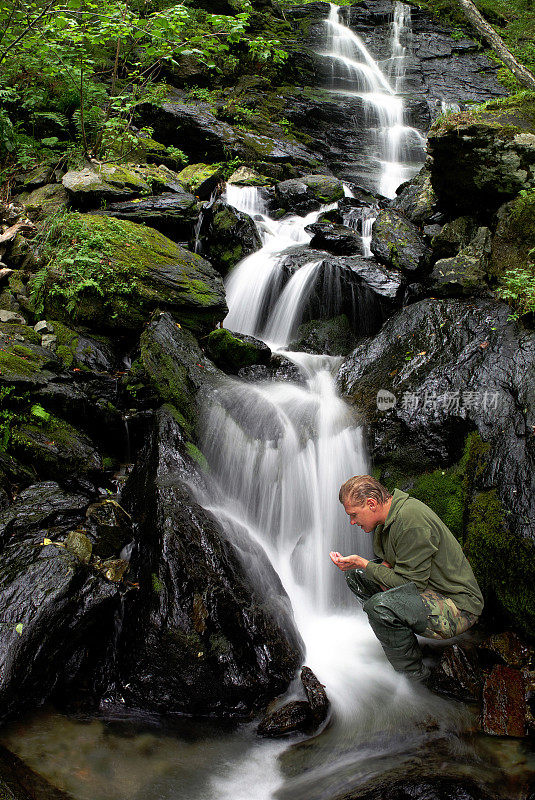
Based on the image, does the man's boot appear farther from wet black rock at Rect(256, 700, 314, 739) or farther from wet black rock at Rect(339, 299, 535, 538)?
wet black rock at Rect(339, 299, 535, 538)

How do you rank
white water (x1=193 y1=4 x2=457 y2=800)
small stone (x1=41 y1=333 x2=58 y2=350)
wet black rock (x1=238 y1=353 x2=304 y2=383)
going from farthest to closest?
wet black rock (x1=238 y1=353 x2=304 y2=383) < small stone (x1=41 y1=333 x2=58 y2=350) < white water (x1=193 y1=4 x2=457 y2=800)

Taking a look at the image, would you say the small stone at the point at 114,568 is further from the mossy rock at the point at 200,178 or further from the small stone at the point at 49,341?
the mossy rock at the point at 200,178

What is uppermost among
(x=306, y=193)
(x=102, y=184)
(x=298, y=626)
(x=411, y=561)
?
(x=306, y=193)

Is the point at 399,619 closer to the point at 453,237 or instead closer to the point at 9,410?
the point at 9,410

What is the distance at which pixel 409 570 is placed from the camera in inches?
132

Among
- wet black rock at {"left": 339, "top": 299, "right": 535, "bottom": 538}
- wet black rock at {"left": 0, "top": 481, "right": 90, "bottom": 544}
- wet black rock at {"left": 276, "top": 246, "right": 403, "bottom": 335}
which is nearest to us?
wet black rock at {"left": 0, "top": 481, "right": 90, "bottom": 544}

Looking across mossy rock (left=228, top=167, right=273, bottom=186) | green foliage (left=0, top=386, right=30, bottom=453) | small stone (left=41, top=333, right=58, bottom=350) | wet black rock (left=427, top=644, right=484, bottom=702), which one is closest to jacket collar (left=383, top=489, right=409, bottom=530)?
wet black rock (left=427, top=644, right=484, bottom=702)

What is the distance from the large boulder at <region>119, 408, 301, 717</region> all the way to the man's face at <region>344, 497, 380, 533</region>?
4.30 ft

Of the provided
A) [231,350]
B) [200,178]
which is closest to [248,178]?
[200,178]

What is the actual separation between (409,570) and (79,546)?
9.13 ft

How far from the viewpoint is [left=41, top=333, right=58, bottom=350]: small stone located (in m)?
6.22

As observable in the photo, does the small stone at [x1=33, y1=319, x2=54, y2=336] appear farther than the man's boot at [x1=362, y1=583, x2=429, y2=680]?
Yes

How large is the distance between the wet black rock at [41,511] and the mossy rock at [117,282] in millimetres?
2953

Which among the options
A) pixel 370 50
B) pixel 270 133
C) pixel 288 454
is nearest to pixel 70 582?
pixel 288 454
